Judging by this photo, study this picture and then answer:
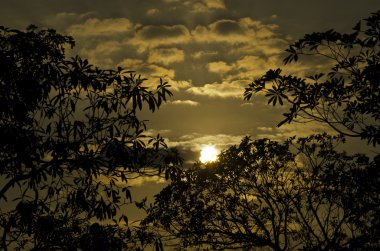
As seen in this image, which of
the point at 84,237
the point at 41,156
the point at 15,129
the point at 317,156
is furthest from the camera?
the point at 317,156

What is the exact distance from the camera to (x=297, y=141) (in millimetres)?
21281

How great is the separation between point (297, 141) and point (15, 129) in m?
15.2

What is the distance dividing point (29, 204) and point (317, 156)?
1450cm

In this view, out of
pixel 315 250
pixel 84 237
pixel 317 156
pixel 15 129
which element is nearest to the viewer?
pixel 15 129

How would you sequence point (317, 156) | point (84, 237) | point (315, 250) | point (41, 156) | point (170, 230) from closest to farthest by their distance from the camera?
point (41, 156)
point (84, 237)
point (315, 250)
point (317, 156)
point (170, 230)

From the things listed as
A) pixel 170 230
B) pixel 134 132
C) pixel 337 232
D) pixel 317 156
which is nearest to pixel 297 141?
pixel 317 156

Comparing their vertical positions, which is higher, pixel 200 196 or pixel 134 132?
pixel 134 132

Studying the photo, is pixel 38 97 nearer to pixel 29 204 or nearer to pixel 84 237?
pixel 29 204

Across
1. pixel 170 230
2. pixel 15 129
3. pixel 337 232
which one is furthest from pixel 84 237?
pixel 337 232

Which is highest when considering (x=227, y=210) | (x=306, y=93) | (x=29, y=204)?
(x=306, y=93)

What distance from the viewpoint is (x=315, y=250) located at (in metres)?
12.0

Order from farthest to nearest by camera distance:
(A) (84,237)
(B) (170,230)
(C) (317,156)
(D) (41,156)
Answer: (B) (170,230)
(C) (317,156)
(A) (84,237)
(D) (41,156)

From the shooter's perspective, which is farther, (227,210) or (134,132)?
(227,210)

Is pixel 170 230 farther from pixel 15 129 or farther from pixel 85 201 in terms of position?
pixel 15 129
